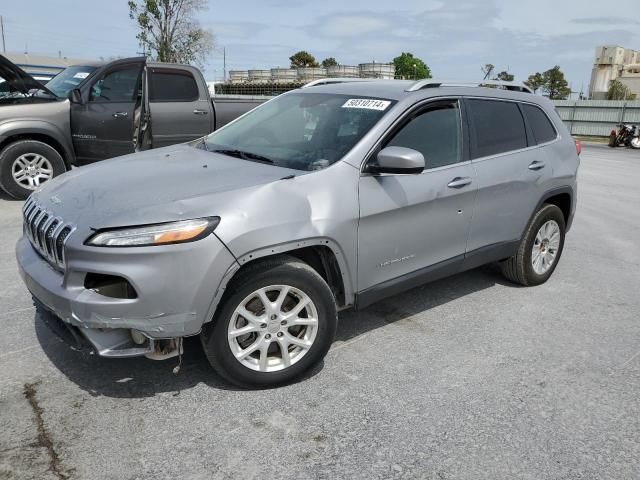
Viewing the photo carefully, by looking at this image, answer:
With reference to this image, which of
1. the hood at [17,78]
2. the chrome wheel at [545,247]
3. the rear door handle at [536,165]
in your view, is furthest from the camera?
the hood at [17,78]

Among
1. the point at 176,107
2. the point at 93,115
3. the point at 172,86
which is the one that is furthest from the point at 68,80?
the point at 176,107

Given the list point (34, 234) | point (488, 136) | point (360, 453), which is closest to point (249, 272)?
point (360, 453)

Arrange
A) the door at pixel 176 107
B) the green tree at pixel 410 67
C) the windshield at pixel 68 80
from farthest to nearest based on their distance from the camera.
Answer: the green tree at pixel 410 67
the windshield at pixel 68 80
the door at pixel 176 107

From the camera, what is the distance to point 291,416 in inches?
117

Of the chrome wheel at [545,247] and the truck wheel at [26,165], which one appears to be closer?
the chrome wheel at [545,247]

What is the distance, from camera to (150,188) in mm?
3090

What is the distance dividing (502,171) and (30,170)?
634 cm

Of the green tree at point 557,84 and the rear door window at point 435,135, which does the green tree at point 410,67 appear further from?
the rear door window at point 435,135

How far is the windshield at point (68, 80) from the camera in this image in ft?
27.6

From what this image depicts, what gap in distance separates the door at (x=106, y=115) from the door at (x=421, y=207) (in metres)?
5.18

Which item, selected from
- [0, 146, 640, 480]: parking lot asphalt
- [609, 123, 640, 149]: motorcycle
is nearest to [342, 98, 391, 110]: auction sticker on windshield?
[0, 146, 640, 480]: parking lot asphalt

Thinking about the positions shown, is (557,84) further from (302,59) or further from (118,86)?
(118,86)

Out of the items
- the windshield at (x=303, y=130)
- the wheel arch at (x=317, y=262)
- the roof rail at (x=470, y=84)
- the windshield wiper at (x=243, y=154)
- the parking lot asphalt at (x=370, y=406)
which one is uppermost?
the roof rail at (x=470, y=84)

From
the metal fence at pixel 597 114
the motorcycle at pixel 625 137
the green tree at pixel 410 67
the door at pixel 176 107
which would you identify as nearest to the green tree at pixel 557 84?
the green tree at pixel 410 67
